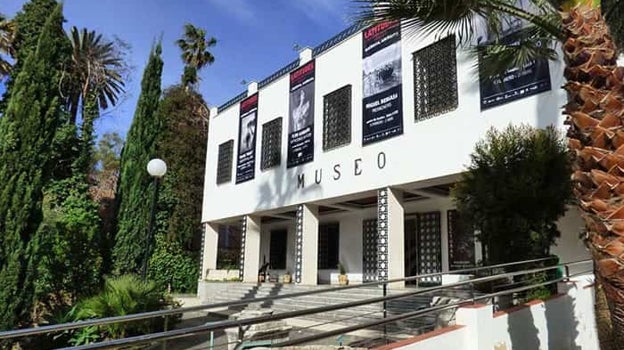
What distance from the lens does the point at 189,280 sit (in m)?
21.5

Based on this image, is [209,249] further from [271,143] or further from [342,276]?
[342,276]

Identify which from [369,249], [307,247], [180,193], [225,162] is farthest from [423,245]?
[180,193]

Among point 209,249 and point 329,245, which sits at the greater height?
point 329,245

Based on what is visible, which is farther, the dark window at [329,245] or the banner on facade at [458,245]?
the dark window at [329,245]

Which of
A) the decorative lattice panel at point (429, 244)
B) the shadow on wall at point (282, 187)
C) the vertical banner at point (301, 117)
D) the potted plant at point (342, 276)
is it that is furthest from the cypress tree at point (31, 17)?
the decorative lattice panel at point (429, 244)

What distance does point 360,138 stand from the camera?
13.3 meters

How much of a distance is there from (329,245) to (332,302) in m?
5.49

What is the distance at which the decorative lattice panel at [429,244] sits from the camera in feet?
45.1

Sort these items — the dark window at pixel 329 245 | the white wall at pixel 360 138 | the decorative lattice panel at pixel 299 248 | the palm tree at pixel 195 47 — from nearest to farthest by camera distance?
the white wall at pixel 360 138 < the decorative lattice panel at pixel 299 248 < the dark window at pixel 329 245 < the palm tree at pixel 195 47

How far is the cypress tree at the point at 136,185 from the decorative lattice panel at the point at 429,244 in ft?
30.1

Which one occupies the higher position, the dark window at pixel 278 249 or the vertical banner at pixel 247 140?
the vertical banner at pixel 247 140

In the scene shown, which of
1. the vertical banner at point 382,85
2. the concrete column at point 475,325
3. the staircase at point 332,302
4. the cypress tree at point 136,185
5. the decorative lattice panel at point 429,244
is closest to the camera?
the concrete column at point 475,325

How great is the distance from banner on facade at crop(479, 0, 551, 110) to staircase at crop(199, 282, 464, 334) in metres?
4.43

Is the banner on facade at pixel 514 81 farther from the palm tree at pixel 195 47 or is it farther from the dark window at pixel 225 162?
the palm tree at pixel 195 47
